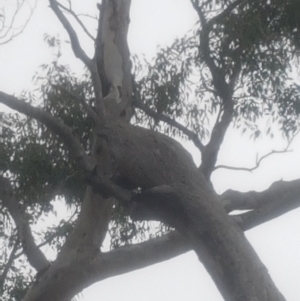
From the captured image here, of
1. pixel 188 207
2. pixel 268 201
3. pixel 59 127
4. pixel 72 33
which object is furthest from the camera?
pixel 72 33

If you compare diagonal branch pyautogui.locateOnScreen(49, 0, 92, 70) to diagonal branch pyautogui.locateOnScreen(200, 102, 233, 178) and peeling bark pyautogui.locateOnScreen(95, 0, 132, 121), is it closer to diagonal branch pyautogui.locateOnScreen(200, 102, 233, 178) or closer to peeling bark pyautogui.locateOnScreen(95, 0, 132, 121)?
peeling bark pyautogui.locateOnScreen(95, 0, 132, 121)

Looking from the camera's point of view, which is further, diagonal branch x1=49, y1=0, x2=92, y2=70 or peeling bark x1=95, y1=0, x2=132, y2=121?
peeling bark x1=95, y1=0, x2=132, y2=121

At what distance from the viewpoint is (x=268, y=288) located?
3.09 m

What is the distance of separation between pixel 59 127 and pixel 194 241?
45.6 inches

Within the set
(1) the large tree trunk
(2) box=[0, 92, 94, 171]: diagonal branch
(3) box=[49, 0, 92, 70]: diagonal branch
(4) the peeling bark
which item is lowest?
(1) the large tree trunk

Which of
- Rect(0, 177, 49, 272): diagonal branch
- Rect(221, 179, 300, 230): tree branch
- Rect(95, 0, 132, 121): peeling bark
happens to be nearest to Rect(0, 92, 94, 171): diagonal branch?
Rect(95, 0, 132, 121): peeling bark

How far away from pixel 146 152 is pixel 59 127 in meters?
0.65

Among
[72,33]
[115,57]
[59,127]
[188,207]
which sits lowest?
[188,207]

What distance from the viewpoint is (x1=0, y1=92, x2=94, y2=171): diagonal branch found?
3941 millimetres

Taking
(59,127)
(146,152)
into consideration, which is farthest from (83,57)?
(146,152)

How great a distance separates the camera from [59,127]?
4027 mm

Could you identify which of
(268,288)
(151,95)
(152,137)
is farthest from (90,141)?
(268,288)

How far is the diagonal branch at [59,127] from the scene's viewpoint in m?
3.94

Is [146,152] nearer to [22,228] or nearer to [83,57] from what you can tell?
[83,57]
